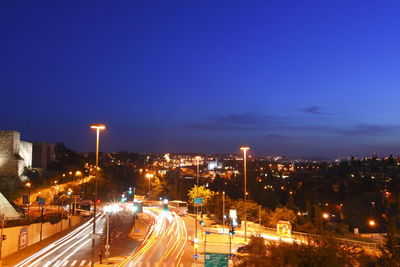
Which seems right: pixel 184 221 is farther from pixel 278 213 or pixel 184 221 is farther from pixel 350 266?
pixel 350 266

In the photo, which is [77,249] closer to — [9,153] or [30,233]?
[30,233]

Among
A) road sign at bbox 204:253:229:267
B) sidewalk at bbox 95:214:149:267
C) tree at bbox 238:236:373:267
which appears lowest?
sidewalk at bbox 95:214:149:267

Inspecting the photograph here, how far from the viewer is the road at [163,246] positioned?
31.2 m

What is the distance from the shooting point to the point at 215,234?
4550 centimetres

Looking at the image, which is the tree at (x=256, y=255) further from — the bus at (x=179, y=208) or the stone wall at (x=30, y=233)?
the bus at (x=179, y=208)

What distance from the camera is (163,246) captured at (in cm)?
3903

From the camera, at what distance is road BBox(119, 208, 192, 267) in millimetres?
31202

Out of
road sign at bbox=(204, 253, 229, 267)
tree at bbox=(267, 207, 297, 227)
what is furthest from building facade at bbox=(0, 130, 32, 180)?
road sign at bbox=(204, 253, 229, 267)

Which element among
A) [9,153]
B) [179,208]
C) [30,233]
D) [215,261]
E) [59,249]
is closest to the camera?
[215,261]

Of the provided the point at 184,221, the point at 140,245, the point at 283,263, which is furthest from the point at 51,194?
the point at 283,263

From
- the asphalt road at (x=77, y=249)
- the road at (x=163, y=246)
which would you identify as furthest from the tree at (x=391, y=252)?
the road at (x=163, y=246)

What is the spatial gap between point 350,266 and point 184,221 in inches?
1694

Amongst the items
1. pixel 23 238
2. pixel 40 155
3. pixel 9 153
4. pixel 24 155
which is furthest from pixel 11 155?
pixel 23 238

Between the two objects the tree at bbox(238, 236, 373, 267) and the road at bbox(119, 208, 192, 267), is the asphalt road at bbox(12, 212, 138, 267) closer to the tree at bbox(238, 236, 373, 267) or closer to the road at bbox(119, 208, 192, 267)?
the road at bbox(119, 208, 192, 267)
